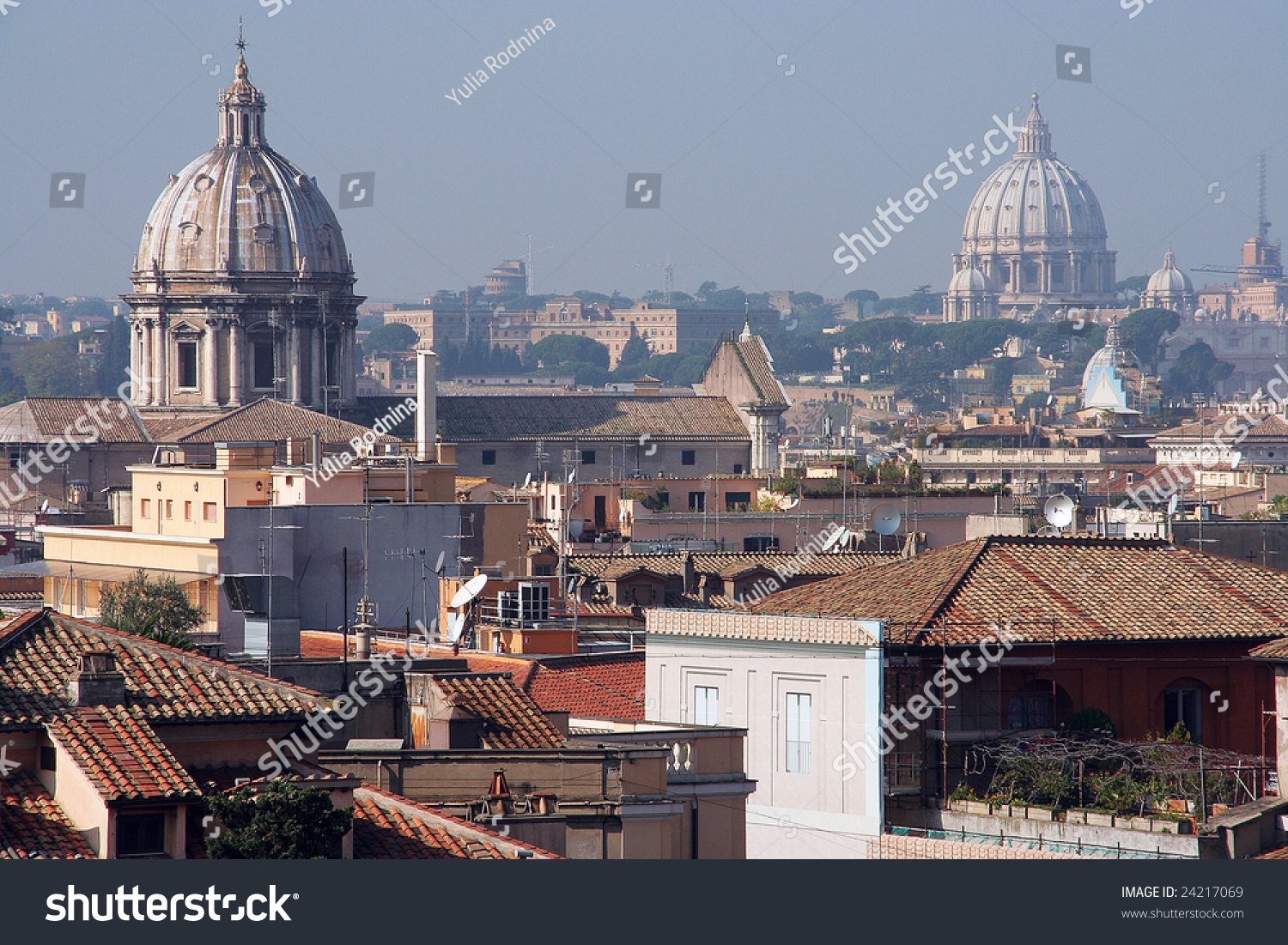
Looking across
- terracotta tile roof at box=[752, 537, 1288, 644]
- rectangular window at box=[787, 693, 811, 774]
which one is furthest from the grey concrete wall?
rectangular window at box=[787, 693, 811, 774]

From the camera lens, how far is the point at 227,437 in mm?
59250

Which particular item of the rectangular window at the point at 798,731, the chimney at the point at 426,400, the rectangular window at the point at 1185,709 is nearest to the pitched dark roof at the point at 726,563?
the chimney at the point at 426,400

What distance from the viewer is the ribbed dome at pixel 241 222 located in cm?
7356

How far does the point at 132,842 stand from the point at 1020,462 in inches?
2798

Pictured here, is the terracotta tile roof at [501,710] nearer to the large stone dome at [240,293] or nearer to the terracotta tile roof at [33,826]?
the terracotta tile roof at [33,826]

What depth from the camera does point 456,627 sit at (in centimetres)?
2177

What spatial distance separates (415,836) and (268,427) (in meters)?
49.4

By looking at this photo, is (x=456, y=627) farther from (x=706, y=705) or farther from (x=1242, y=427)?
(x=1242, y=427)

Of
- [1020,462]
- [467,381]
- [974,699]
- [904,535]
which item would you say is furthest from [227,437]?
[467,381]

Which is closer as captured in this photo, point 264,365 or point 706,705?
point 706,705

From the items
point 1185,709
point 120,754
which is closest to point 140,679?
point 120,754

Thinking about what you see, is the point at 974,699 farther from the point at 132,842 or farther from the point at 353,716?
the point at 132,842

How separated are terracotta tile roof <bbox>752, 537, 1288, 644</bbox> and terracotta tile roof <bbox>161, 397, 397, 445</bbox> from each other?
3701 centimetres

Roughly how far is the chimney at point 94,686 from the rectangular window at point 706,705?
6339mm
